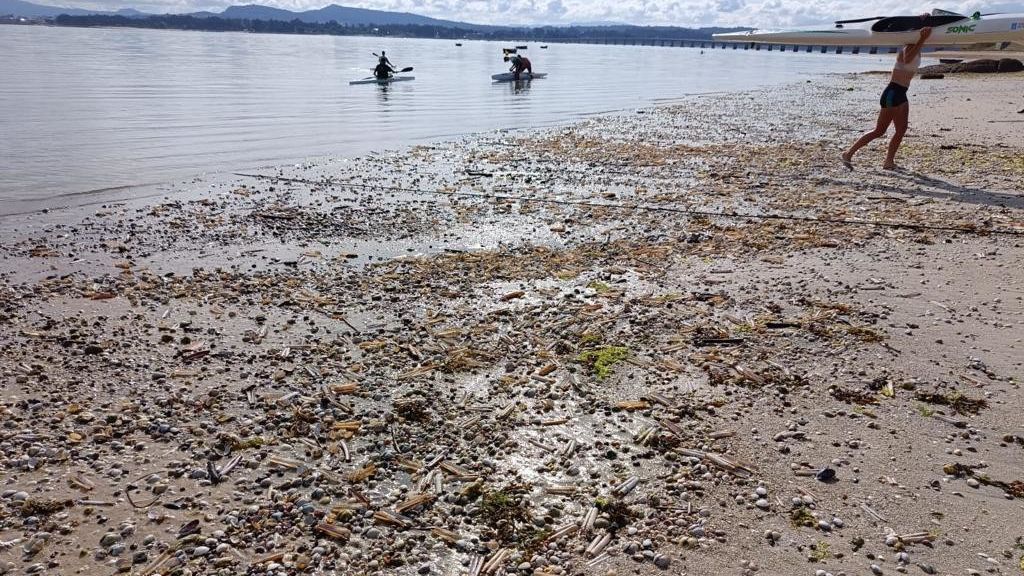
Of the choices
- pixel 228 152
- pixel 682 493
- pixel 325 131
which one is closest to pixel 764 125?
pixel 325 131

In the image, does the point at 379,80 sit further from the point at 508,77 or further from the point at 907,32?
the point at 907,32

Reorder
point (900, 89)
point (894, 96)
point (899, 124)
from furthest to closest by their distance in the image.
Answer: point (899, 124), point (894, 96), point (900, 89)

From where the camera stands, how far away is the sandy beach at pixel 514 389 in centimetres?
429

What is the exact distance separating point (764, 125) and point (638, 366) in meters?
23.2

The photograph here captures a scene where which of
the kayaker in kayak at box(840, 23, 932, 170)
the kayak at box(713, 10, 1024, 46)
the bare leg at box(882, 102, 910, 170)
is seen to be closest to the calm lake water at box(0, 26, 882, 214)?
the kayak at box(713, 10, 1024, 46)

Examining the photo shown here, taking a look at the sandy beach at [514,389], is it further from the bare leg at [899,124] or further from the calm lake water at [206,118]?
the calm lake water at [206,118]

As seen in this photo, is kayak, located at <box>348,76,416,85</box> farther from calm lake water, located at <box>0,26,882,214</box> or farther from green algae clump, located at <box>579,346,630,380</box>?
green algae clump, located at <box>579,346,630,380</box>

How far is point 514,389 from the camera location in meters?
6.30

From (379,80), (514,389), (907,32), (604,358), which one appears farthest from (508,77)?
(514,389)

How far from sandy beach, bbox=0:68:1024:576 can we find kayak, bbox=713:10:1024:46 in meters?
7.38

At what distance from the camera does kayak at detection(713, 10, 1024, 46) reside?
17719 mm

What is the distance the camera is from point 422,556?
164 inches

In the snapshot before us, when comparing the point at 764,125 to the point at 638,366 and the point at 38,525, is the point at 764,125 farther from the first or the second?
the point at 38,525

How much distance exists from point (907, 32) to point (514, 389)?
18281 mm
